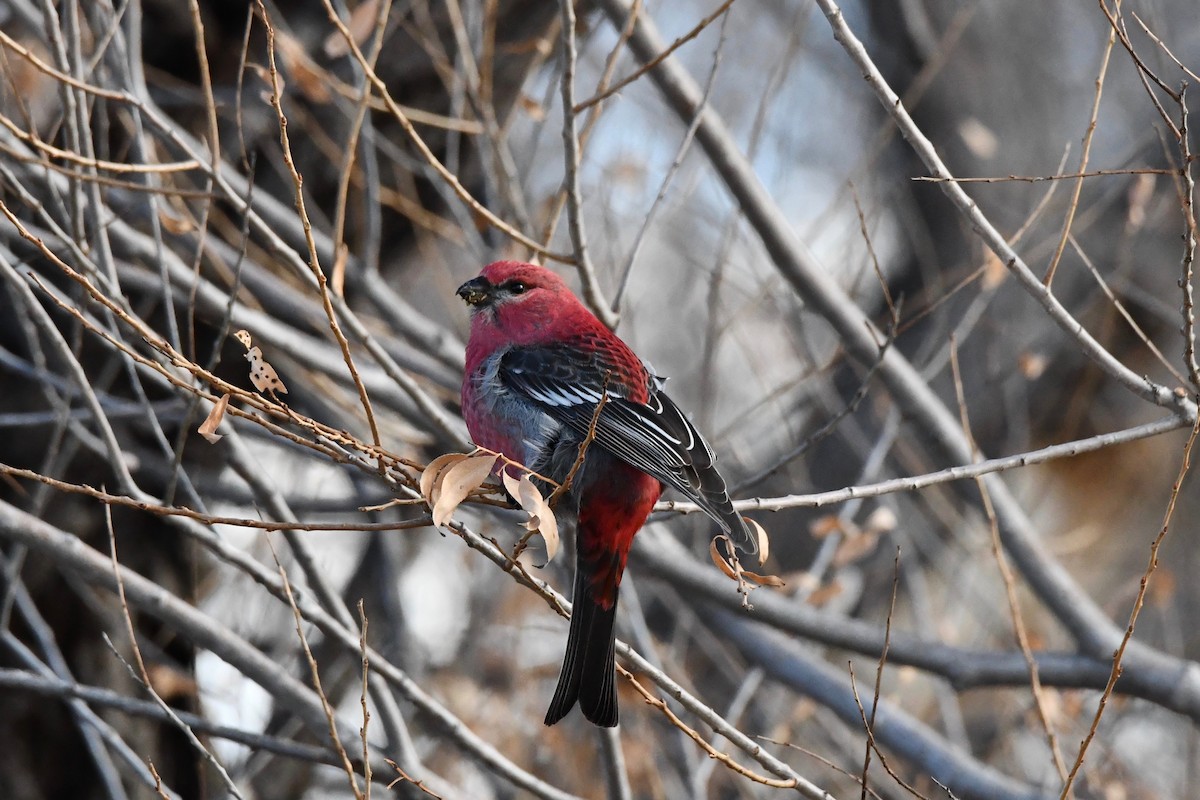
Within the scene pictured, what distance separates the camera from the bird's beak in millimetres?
3264

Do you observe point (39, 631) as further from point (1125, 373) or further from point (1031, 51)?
point (1031, 51)

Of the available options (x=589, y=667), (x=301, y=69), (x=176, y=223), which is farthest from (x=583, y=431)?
(x=301, y=69)

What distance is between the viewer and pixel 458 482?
1.83 meters

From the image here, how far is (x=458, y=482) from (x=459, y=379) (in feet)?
6.93

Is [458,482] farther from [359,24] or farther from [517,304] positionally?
[359,24]

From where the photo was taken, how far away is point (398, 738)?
2934 mm

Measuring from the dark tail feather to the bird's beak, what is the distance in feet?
3.44

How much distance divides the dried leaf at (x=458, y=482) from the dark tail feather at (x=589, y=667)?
787 mm

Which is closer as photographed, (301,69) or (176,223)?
(176,223)

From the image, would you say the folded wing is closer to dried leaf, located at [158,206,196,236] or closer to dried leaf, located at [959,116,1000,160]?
dried leaf, located at [158,206,196,236]

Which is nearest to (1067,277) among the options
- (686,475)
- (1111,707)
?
(1111,707)

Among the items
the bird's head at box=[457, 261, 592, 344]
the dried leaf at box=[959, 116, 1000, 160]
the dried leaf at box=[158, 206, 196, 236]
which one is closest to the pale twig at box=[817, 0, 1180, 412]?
the bird's head at box=[457, 261, 592, 344]

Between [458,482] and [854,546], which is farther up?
[854,546]

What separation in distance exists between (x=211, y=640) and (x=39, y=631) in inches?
30.1
